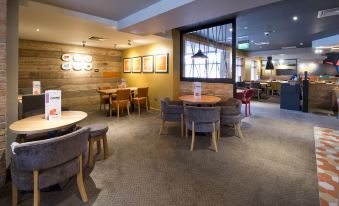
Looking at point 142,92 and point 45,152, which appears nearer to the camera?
point 45,152

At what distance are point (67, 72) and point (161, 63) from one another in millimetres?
3765

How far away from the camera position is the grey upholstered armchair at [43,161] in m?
1.64

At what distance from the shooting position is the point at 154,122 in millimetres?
5500

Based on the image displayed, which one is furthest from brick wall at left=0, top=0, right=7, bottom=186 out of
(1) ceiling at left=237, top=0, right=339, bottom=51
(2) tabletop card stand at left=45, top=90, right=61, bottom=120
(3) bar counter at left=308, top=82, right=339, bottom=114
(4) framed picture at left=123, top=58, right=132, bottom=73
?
(3) bar counter at left=308, top=82, right=339, bottom=114

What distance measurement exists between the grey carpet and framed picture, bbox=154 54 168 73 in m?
3.05

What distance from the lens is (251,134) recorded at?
438 cm

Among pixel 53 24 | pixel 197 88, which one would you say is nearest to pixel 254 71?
pixel 197 88

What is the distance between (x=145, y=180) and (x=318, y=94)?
24.8 feet

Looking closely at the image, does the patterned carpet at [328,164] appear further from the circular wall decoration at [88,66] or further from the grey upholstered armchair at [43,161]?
the circular wall decoration at [88,66]

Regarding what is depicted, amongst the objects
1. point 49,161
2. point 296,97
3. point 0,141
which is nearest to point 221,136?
point 49,161

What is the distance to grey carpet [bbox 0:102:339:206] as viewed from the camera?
2133 millimetres

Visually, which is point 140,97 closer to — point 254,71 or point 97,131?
point 97,131

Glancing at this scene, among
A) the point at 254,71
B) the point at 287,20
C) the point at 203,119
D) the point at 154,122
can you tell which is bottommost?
the point at 154,122

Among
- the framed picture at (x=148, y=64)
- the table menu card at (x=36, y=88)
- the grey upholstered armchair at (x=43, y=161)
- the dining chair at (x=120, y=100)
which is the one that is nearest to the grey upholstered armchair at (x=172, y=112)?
the dining chair at (x=120, y=100)
